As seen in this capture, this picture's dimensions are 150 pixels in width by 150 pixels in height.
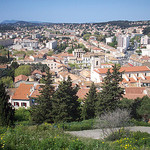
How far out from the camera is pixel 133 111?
1494cm

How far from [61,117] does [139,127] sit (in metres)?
4.84

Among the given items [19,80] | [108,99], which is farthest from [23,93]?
[19,80]

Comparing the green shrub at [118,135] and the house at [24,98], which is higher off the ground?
the green shrub at [118,135]

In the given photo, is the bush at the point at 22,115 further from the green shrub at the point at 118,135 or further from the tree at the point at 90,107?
the green shrub at the point at 118,135

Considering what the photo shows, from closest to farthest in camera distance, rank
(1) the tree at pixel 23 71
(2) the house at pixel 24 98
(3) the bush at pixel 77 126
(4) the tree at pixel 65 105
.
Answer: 1. (3) the bush at pixel 77 126
2. (4) the tree at pixel 65 105
3. (2) the house at pixel 24 98
4. (1) the tree at pixel 23 71

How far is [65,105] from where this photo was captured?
12969 mm

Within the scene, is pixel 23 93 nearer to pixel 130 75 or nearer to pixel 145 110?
pixel 145 110

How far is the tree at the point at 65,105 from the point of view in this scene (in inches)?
511

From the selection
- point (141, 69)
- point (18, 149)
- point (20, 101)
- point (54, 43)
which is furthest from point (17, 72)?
point (54, 43)

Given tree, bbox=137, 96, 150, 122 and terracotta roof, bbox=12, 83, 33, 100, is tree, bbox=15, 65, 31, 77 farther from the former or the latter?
tree, bbox=137, 96, 150, 122

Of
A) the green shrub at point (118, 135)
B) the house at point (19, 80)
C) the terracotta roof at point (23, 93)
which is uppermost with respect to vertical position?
the green shrub at point (118, 135)

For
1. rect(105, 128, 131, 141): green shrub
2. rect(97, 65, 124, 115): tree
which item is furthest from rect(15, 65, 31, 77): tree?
rect(105, 128, 131, 141): green shrub

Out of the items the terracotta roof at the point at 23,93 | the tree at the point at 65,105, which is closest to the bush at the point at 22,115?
the terracotta roof at the point at 23,93

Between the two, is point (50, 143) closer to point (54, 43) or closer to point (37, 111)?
point (37, 111)
